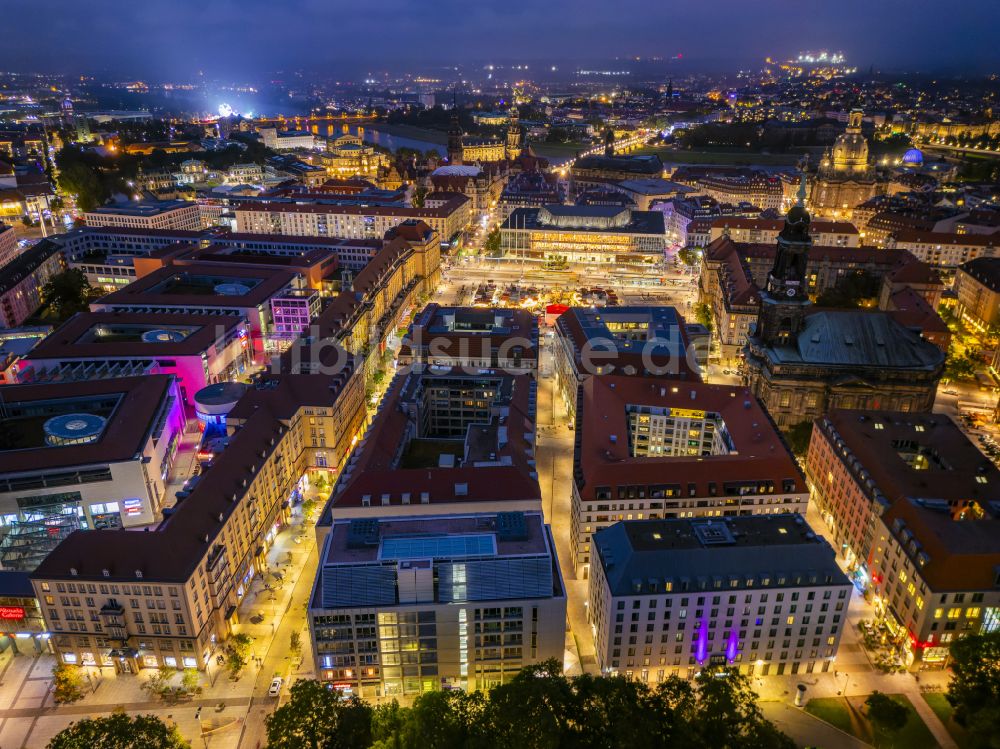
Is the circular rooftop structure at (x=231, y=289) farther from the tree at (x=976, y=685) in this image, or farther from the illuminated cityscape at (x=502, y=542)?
the tree at (x=976, y=685)

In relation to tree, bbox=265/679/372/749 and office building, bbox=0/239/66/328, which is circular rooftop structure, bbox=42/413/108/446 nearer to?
tree, bbox=265/679/372/749

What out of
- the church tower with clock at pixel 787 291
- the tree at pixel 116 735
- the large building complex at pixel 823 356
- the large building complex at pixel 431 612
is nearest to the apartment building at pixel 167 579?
the tree at pixel 116 735

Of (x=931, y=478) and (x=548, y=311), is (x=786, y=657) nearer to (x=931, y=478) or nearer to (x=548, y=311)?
(x=931, y=478)

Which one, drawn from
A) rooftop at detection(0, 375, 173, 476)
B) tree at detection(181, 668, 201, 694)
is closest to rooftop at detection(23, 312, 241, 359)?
rooftop at detection(0, 375, 173, 476)

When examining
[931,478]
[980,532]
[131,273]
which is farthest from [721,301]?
[131,273]

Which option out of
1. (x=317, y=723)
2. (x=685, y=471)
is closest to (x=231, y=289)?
(x=685, y=471)

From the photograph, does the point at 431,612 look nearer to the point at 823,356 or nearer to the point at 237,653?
the point at 237,653

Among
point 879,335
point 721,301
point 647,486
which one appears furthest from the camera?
point 721,301

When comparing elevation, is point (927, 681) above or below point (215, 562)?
below
